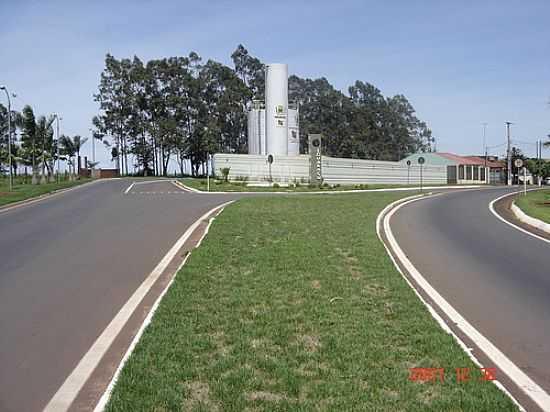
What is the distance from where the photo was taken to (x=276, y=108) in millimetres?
57000

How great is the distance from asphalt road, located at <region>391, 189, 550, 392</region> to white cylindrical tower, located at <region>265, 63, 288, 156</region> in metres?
38.1

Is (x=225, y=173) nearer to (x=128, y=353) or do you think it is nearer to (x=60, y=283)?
(x=60, y=283)

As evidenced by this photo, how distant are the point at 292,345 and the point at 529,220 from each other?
53.4 feet

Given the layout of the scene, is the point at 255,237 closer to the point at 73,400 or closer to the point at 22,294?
the point at 22,294

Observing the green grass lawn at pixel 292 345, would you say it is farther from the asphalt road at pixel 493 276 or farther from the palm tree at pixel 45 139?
the palm tree at pixel 45 139

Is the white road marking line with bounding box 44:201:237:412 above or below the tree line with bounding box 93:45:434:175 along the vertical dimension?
below

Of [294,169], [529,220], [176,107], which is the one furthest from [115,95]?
[529,220]

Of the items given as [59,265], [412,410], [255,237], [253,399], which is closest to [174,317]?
[253,399]

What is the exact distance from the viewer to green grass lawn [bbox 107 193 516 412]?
4598 millimetres

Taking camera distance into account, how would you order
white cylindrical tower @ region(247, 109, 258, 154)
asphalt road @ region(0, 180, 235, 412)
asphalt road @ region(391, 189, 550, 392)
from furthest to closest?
white cylindrical tower @ region(247, 109, 258, 154)
asphalt road @ region(391, 189, 550, 392)
asphalt road @ region(0, 180, 235, 412)

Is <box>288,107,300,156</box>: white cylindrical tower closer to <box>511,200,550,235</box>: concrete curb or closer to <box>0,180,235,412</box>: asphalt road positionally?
<box>511,200,550,235</box>: concrete curb

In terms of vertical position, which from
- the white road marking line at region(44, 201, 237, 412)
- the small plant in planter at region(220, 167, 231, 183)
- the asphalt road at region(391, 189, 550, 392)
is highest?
the small plant in planter at region(220, 167, 231, 183)

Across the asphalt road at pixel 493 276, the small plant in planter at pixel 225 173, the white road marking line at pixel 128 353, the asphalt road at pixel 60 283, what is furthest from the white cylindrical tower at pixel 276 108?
the white road marking line at pixel 128 353

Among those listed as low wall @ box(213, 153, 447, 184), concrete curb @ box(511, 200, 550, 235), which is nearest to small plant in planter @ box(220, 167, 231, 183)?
low wall @ box(213, 153, 447, 184)
